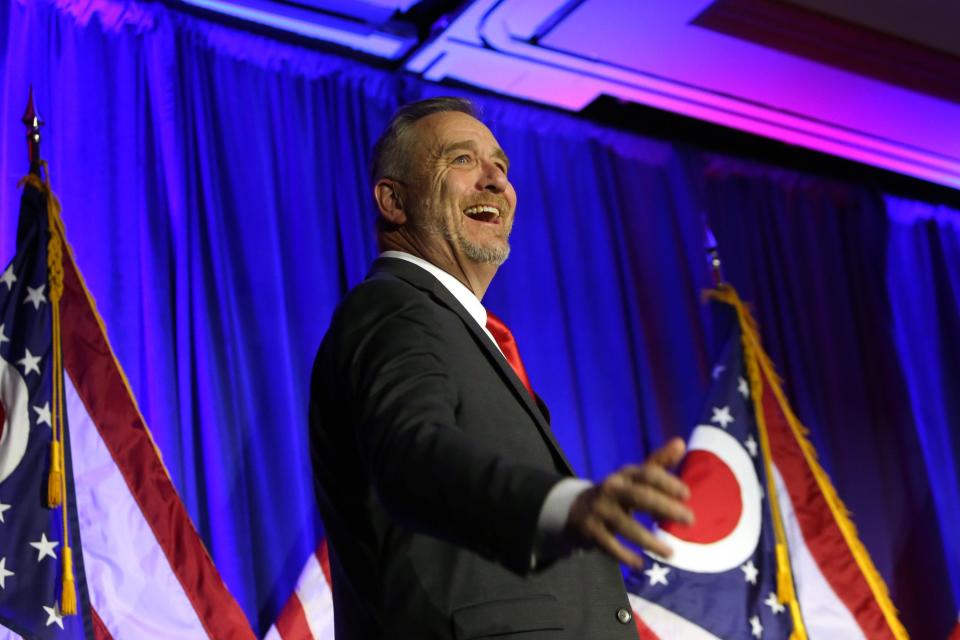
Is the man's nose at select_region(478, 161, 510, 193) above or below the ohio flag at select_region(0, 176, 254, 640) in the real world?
above

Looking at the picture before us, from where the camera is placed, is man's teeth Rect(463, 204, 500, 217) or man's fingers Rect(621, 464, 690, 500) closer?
man's fingers Rect(621, 464, 690, 500)

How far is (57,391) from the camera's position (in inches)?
109

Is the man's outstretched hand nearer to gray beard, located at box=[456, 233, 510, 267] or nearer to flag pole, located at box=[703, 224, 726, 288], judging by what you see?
gray beard, located at box=[456, 233, 510, 267]

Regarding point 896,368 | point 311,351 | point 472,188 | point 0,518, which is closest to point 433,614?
point 472,188

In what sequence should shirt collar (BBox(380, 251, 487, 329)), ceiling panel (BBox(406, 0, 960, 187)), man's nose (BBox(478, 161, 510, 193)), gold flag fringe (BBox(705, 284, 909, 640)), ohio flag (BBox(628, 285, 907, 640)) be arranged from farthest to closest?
ceiling panel (BBox(406, 0, 960, 187))
gold flag fringe (BBox(705, 284, 909, 640))
ohio flag (BBox(628, 285, 907, 640))
man's nose (BBox(478, 161, 510, 193))
shirt collar (BBox(380, 251, 487, 329))

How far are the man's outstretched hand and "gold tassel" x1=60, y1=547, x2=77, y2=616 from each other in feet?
6.17

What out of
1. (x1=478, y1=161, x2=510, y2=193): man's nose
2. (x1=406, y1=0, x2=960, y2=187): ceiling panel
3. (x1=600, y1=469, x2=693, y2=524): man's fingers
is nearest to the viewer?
(x1=600, y1=469, x2=693, y2=524): man's fingers

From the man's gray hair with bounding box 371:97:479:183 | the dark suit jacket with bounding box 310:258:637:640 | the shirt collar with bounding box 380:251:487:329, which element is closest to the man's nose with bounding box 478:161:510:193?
the man's gray hair with bounding box 371:97:479:183

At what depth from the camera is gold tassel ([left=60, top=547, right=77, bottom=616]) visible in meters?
2.56

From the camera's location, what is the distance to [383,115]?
4000 millimetres

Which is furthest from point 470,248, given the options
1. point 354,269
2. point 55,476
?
point 354,269

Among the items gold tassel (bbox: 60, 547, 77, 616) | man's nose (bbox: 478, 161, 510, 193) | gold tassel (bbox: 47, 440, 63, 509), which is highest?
man's nose (bbox: 478, 161, 510, 193)

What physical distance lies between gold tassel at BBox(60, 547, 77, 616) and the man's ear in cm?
118

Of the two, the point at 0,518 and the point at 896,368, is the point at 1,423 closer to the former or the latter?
the point at 0,518
